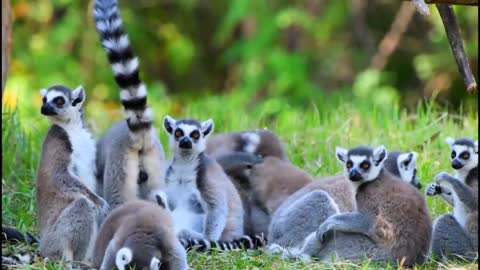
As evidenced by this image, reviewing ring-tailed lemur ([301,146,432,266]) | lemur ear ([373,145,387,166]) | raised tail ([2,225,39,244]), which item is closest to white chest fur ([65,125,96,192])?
raised tail ([2,225,39,244])

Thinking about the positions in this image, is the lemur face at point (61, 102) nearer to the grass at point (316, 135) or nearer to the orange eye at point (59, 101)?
the orange eye at point (59, 101)

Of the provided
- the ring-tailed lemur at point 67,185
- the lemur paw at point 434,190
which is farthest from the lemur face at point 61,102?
the lemur paw at point 434,190

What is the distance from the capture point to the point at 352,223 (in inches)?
221

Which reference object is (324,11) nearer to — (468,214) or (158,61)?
(158,61)

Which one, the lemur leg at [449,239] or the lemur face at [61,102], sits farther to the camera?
the lemur face at [61,102]

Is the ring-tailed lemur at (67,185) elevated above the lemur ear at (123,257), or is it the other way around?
the ring-tailed lemur at (67,185)

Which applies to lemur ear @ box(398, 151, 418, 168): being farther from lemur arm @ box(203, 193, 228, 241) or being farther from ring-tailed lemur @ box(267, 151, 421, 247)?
lemur arm @ box(203, 193, 228, 241)

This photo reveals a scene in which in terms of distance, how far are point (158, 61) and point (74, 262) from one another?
1048cm

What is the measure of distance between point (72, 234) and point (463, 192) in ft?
7.31

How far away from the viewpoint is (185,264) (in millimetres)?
5238

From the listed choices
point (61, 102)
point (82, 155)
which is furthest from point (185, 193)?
point (61, 102)

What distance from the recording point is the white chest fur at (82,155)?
605 centimetres

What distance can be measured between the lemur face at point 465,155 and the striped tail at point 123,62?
1.90 m

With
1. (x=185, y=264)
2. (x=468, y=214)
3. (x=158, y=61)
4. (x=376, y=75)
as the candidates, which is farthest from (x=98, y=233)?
(x=158, y=61)
